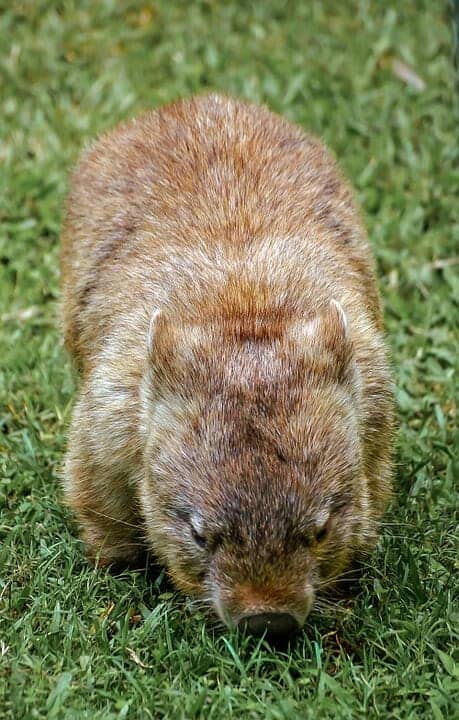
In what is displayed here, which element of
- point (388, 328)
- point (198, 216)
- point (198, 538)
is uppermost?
point (198, 216)

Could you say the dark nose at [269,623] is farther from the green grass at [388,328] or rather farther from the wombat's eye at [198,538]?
the wombat's eye at [198,538]

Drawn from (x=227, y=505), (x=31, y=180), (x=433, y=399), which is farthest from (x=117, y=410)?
(x=31, y=180)

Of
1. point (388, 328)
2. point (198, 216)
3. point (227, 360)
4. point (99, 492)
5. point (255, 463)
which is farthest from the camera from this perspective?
point (388, 328)

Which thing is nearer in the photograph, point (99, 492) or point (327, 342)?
point (327, 342)

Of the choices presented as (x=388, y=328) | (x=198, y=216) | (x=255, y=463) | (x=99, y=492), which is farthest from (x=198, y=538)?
(x=388, y=328)

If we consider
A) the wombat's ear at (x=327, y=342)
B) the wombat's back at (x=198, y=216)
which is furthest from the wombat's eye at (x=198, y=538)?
the wombat's back at (x=198, y=216)

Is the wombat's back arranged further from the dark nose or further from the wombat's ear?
the dark nose

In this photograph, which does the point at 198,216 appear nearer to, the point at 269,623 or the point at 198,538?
the point at 198,538
